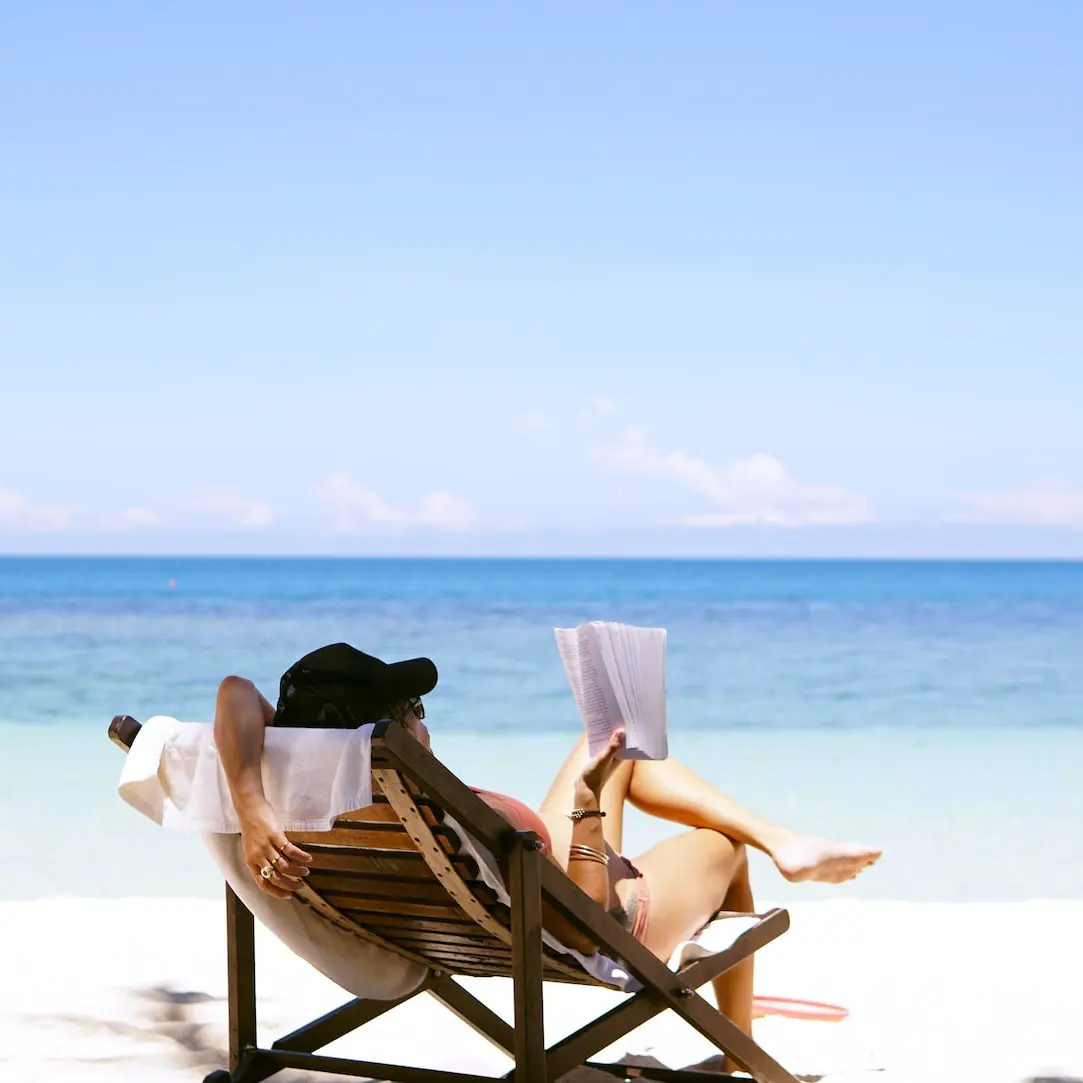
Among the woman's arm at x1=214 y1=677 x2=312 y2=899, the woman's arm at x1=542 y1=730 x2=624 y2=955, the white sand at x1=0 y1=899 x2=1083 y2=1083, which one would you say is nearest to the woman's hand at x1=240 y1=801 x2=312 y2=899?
the woman's arm at x1=214 y1=677 x2=312 y2=899

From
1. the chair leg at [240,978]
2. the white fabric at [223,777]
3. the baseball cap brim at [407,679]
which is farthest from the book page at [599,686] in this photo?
the chair leg at [240,978]

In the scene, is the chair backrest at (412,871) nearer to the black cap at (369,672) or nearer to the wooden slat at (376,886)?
the wooden slat at (376,886)

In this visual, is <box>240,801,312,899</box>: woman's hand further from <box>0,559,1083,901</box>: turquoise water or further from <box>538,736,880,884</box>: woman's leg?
<box>0,559,1083,901</box>: turquoise water

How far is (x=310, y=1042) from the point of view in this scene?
3125 mm

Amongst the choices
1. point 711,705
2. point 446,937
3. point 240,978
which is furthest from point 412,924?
point 711,705

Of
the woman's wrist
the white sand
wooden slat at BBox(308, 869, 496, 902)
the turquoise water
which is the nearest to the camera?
wooden slat at BBox(308, 869, 496, 902)

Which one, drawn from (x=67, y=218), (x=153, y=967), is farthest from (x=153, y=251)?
(x=153, y=967)

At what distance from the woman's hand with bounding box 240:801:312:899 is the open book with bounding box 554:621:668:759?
21.8 inches

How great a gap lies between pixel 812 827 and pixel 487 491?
161 ft

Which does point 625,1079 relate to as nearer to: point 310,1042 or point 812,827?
point 310,1042

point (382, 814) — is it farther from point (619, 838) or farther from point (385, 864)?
point (619, 838)

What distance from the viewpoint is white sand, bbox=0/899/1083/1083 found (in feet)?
11.9

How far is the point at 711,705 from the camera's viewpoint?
17047mm

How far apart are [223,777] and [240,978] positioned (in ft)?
2.21
